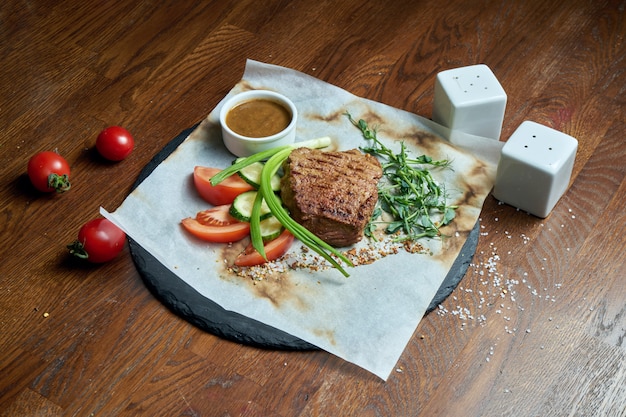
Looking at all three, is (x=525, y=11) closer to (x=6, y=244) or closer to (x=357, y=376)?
(x=357, y=376)

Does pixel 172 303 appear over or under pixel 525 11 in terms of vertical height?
under

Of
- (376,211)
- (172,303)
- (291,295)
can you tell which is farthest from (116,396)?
(376,211)

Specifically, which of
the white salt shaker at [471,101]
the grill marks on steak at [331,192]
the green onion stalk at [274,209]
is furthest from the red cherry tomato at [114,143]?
the white salt shaker at [471,101]

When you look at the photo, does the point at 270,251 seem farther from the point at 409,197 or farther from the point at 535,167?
the point at 535,167

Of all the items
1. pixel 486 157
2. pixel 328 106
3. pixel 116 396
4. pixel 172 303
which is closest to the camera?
pixel 116 396

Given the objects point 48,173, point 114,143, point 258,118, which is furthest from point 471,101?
point 48,173

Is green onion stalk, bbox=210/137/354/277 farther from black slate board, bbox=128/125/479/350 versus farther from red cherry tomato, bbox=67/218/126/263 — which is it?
red cherry tomato, bbox=67/218/126/263

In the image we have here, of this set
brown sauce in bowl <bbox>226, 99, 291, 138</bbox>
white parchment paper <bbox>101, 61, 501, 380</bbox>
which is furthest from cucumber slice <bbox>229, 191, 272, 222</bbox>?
brown sauce in bowl <bbox>226, 99, 291, 138</bbox>
